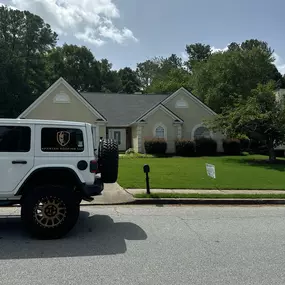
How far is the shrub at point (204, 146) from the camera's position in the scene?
96.3ft

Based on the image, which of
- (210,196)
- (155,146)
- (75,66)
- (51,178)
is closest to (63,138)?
(51,178)

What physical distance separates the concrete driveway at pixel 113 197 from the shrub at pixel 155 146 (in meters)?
17.2

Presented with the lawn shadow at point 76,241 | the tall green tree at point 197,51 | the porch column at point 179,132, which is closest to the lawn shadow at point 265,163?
the porch column at point 179,132

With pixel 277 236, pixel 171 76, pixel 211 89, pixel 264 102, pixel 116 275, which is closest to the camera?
pixel 116 275

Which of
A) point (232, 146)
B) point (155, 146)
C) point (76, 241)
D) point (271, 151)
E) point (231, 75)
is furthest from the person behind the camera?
point (231, 75)

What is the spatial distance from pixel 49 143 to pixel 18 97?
46.3 m

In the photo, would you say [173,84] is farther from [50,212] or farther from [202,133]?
[50,212]

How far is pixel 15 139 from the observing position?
5.90 metres

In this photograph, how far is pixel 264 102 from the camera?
23.2m

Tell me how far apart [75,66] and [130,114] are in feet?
117

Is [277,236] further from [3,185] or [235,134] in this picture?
[235,134]

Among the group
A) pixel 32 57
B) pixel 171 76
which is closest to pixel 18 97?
pixel 32 57

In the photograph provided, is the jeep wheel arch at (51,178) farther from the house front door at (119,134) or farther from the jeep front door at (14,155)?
the house front door at (119,134)

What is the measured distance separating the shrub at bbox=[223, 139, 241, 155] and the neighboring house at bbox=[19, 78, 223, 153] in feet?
2.04
